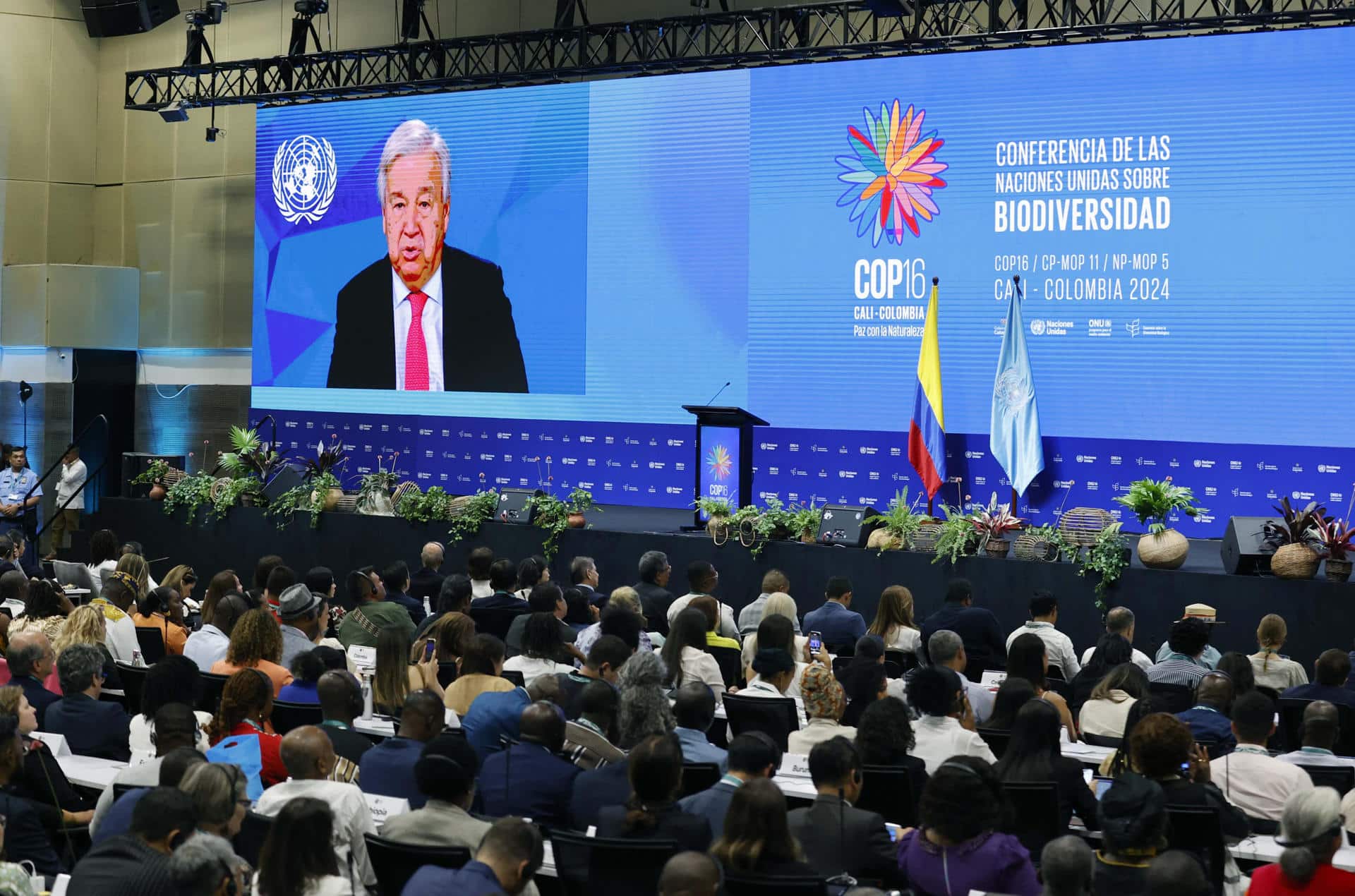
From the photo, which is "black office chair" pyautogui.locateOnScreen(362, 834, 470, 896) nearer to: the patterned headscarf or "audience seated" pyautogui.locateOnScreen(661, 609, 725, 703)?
the patterned headscarf

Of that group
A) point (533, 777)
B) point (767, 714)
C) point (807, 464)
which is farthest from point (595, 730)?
point (807, 464)

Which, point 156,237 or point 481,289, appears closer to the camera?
point 481,289

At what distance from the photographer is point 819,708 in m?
5.33

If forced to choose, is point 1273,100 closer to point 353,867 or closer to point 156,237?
point 353,867

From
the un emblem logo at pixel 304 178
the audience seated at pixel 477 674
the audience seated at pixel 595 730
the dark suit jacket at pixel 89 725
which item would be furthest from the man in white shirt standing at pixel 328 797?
the un emblem logo at pixel 304 178

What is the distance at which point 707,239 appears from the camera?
519 inches

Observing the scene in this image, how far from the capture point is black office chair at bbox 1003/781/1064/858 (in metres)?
4.49

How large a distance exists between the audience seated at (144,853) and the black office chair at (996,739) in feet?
9.56

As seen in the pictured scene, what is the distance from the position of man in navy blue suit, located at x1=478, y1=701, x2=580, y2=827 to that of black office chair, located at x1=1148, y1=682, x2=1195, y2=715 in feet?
7.80

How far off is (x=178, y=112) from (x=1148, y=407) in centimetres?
979

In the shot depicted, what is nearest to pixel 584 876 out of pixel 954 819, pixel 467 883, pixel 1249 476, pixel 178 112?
pixel 467 883

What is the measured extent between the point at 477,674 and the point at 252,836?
6.12ft

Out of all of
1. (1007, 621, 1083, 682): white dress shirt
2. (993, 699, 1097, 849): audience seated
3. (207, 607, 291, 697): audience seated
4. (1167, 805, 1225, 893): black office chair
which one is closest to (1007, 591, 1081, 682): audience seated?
(1007, 621, 1083, 682): white dress shirt

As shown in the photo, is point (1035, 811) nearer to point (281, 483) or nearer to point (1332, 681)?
point (1332, 681)
